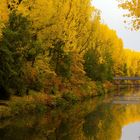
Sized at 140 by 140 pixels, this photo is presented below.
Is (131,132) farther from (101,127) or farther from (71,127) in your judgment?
(71,127)

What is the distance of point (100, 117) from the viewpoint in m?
31.9

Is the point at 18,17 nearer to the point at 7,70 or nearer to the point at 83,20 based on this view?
the point at 7,70

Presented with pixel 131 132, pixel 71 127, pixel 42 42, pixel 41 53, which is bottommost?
pixel 71 127

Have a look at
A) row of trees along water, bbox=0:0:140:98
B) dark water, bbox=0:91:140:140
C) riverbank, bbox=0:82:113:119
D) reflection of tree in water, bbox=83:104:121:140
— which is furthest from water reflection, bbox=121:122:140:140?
row of trees along water, bbox=0:0:140:98

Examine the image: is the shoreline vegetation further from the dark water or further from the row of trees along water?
the dark water

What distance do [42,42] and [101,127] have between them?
39.9 ft

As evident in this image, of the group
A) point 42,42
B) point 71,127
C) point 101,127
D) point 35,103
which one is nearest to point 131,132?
point 101,127

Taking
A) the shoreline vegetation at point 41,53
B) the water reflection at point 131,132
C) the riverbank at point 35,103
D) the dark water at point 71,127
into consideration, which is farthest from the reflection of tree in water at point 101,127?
the shoreline vegetation at point 41,53

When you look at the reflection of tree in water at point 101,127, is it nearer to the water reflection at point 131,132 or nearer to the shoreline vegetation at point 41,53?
the water reflection at point 131,132

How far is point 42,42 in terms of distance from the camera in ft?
118

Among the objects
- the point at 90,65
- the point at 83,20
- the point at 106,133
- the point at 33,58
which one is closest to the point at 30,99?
the point at 33,58

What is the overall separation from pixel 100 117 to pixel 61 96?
29.6 ft

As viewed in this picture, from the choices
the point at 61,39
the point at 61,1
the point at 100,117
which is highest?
the point at 61,1

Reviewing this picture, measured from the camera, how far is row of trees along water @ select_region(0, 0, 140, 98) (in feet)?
101
